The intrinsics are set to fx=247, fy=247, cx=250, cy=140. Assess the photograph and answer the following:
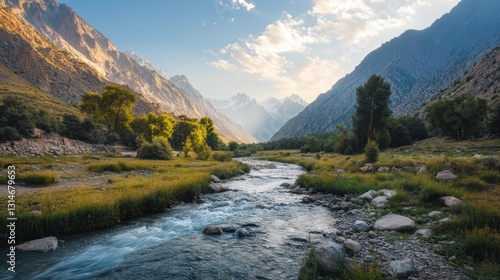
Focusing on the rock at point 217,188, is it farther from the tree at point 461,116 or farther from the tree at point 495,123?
the tree at point 495,123

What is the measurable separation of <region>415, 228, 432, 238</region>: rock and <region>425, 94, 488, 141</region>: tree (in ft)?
192

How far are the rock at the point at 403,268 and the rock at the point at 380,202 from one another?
28.3 feet

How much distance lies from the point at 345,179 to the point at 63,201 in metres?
22.9

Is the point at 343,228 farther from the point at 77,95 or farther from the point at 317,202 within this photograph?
the point at 77,95

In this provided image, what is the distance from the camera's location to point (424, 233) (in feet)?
35.3

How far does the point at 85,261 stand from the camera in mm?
10586

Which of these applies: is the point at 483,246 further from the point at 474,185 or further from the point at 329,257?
the point at 474,185

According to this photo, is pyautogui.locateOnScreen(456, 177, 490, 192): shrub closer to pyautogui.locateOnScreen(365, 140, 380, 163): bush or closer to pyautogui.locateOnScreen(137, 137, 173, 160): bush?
pyautogui.locateOnScreen(365, 140, 380, 163): bush

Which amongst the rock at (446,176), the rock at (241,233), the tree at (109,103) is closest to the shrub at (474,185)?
the rock at (446,176)

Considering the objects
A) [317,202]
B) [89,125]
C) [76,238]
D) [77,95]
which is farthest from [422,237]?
[77,95]

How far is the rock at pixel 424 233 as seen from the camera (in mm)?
10603

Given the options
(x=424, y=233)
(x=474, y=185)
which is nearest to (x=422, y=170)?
(x=474, y=185)

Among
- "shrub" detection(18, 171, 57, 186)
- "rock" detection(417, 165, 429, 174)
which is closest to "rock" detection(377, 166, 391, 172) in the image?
"rock" detection(417, 165, 429, 174)

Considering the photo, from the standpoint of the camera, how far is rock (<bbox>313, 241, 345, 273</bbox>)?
27.9 feet
